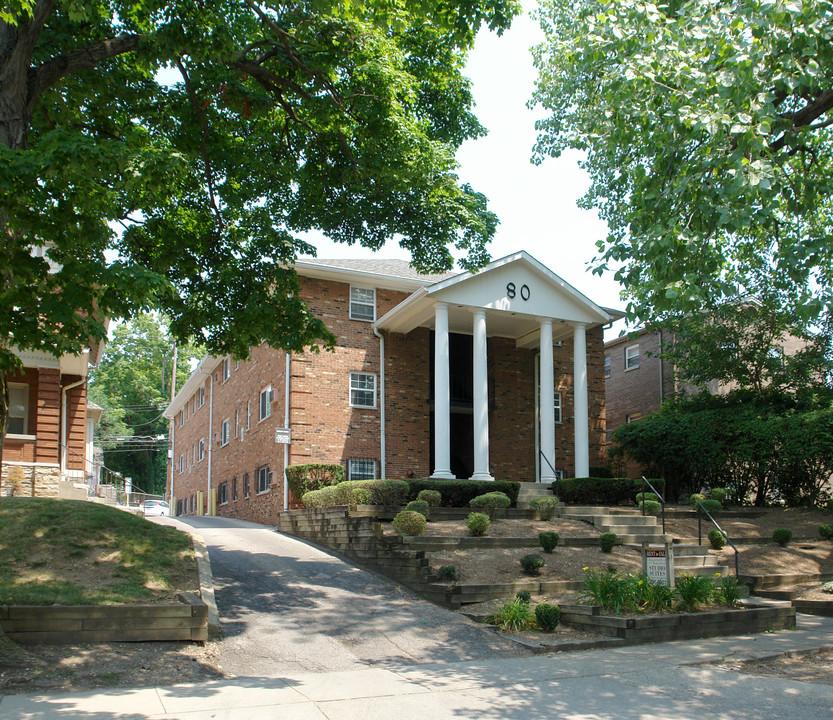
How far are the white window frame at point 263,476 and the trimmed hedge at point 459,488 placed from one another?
6.43 m

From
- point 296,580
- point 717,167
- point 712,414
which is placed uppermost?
point 717,167

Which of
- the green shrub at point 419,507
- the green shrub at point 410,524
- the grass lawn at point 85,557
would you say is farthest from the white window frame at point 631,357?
the grass lawn at point 85,557

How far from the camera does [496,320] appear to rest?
2402 cm

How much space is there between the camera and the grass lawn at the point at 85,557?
928 cm

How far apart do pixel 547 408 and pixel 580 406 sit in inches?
48.1

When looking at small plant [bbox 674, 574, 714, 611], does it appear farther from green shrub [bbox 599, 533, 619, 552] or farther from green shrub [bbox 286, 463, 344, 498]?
green shrub [bbox 286, 463, 344, 498]

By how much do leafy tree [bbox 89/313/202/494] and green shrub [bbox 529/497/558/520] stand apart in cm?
4515

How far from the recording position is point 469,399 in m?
25.4

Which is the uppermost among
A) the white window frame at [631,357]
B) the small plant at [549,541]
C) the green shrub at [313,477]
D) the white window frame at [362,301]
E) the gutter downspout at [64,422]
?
the white window frame at [362,301]

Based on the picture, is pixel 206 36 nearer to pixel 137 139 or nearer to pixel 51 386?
pixel 137 139

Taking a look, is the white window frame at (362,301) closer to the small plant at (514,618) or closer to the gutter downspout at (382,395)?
the gutter downspout at (382,395)

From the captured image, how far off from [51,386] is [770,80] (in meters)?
18.1

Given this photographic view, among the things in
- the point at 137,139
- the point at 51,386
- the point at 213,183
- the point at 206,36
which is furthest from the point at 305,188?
the point at 51,386

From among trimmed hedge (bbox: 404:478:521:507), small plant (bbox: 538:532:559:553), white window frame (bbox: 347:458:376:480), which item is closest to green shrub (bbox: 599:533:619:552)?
small plant (bbox: 538:532:559:553)
